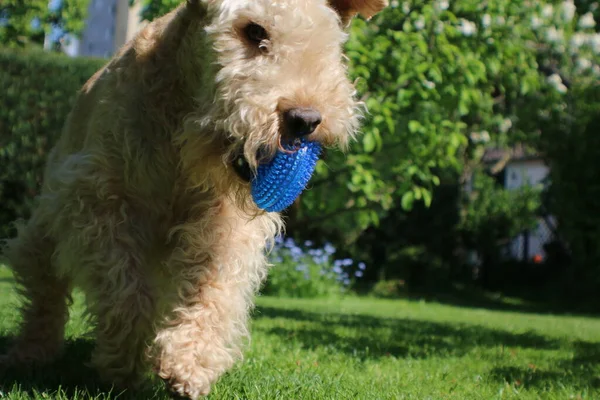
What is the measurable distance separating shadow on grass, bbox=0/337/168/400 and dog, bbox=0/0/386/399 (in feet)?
0.34

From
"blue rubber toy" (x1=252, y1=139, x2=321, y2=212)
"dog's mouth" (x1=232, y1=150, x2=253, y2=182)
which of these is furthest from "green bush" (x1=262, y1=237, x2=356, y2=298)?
"dog's mouth" (x1=232, y1=150, x2=253, y2=182)

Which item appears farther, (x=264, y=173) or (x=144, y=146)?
(x=144, y=146)

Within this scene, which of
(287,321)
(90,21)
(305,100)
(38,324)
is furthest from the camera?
(90,21)

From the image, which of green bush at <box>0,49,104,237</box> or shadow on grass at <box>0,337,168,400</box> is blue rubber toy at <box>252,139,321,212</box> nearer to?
shadow on grass at <box>0,337,168,400</box>

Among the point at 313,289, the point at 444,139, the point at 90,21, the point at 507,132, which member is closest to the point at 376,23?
the point at 444,139

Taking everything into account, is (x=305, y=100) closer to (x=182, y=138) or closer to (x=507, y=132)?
(x=182, y=138)

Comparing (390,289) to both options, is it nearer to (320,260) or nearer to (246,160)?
(320,260)

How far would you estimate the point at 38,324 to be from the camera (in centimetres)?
335

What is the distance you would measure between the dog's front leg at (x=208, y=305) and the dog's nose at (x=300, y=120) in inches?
25.4

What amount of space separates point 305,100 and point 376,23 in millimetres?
5372

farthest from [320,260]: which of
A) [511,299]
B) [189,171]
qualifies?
[189,171]

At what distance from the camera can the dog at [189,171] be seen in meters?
2.50

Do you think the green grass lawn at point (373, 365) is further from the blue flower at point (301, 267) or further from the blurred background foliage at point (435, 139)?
the blue flower at point (301, 267)

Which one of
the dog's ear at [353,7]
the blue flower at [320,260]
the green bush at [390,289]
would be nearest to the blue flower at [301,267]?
the blue flower at [320,260]
